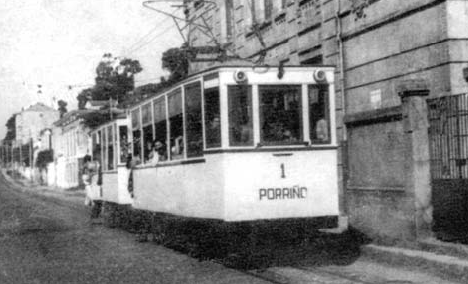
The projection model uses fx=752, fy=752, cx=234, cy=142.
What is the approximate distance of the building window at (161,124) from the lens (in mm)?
13297

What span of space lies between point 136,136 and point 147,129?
43.8 inches

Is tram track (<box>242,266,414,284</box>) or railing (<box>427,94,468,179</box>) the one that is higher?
railing (<box>427,94,468,179</box>)

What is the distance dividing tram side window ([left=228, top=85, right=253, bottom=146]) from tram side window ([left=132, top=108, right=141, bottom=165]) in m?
4.99

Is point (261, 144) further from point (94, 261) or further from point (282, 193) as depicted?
point (94, 261)

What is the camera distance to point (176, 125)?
12.6 metres

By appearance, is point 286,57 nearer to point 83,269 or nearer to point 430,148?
point 430,148

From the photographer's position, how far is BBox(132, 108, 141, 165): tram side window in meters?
15.5

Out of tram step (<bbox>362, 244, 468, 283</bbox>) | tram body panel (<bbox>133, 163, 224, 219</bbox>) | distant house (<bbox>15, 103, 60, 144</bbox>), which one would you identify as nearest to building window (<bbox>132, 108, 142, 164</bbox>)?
tram body panel (<bbox>133, 163, 224, 219</bbox>)

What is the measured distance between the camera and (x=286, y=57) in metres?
22.4

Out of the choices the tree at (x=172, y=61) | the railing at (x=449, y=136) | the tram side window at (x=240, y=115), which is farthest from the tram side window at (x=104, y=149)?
Answer: the tree at (x=172, y=61)

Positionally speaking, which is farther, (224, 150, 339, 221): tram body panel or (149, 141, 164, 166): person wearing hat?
(149, 141, 164, 166): person wearing hat

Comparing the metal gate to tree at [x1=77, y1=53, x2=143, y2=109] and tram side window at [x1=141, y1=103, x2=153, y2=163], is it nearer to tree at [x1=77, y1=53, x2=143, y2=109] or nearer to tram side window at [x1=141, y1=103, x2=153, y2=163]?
tram side window at [x1=141, y1=103, x2=153, y2=163]

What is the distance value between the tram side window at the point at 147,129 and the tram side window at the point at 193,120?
2590 millimetres

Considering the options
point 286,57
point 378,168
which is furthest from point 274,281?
point 286,57
